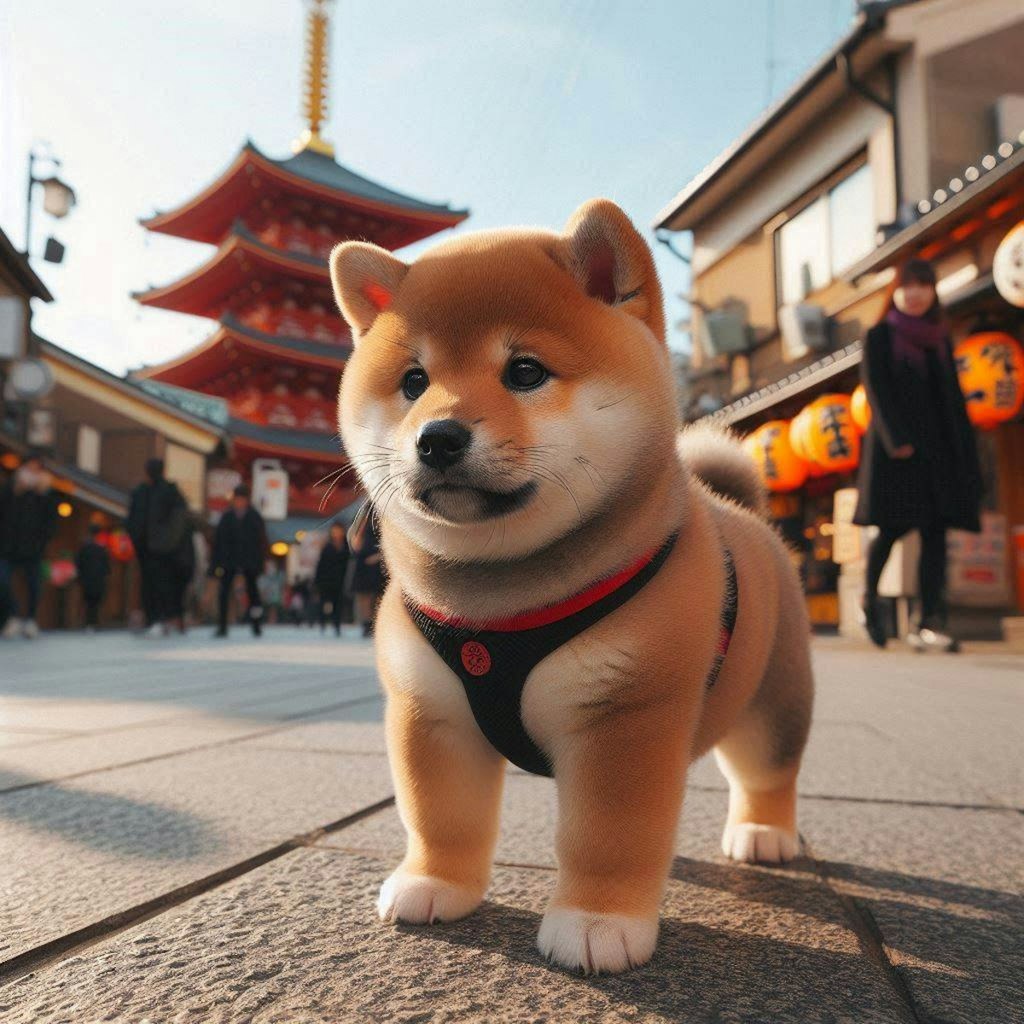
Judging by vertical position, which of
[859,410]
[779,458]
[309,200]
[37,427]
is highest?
[309,200]

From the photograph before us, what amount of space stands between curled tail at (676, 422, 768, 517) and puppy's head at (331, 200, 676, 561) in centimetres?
64

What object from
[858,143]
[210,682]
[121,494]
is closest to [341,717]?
[210,682]

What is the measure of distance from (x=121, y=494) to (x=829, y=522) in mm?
12121

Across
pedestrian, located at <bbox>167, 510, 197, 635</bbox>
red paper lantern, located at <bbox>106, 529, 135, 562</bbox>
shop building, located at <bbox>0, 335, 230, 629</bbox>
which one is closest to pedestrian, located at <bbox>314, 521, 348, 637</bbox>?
pedestrian, located at <bbox>167, 510, 197, 635</bbox>

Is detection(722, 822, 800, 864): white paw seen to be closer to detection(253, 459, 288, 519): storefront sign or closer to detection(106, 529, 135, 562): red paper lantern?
detection(106, 529, 135, 562): red paper lantern

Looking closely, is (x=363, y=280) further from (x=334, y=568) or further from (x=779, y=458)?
(x=334, y=568)

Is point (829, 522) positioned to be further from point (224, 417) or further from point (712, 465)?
point (224, 417)

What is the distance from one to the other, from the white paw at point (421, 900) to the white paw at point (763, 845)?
53 centimetres

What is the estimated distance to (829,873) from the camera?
1.43 metres

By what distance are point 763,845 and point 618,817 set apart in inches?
20.7

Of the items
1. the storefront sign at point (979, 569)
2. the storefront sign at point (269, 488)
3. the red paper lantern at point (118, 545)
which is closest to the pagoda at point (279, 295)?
the storefront sign at point (269, 488)

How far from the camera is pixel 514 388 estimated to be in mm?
1146

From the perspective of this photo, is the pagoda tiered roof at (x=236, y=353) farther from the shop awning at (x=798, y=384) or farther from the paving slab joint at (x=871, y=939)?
the paving slab joint at (x=871, y=939)

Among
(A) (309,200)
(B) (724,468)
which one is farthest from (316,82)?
(B) (724,468)
